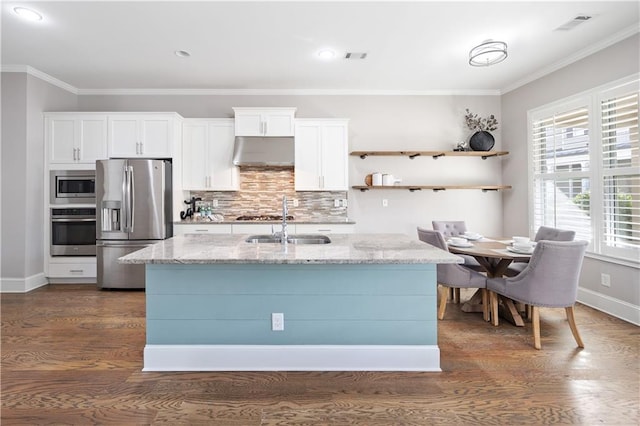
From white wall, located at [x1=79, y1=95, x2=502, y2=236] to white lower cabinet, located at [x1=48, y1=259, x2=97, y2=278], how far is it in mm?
3660

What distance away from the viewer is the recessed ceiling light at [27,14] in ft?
9.16

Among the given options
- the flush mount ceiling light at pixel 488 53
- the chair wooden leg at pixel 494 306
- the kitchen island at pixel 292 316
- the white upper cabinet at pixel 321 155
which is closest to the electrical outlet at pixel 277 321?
the kitchen island at pixel 292 316

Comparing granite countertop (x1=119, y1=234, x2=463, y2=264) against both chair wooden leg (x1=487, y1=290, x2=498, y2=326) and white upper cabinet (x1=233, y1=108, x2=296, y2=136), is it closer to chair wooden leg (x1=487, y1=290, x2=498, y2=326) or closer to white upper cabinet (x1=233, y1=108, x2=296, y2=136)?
chair wooden leg (x1=487, y1=290, x2=498, y2=326)

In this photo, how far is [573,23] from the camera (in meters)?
3.03

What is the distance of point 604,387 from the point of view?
203 cm

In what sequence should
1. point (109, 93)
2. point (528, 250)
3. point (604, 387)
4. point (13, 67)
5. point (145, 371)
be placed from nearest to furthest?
point (604, 387)
point (145, 371)
point (528, 250)
point (13, 67)
point (109, 93)

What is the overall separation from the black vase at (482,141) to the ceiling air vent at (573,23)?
1665 millimetres

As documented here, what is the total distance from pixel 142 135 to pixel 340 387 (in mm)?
4008

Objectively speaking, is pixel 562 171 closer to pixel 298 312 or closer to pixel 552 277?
pixel 552 277

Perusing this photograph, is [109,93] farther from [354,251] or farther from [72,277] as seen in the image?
[354,251]

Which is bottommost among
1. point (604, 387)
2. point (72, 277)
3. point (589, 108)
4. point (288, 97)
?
point (604, 387)

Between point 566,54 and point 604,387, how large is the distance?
3.47 meters

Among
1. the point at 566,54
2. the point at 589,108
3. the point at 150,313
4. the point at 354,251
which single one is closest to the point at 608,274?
the point at 589,108

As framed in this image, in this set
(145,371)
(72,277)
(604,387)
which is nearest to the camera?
(604,387)
